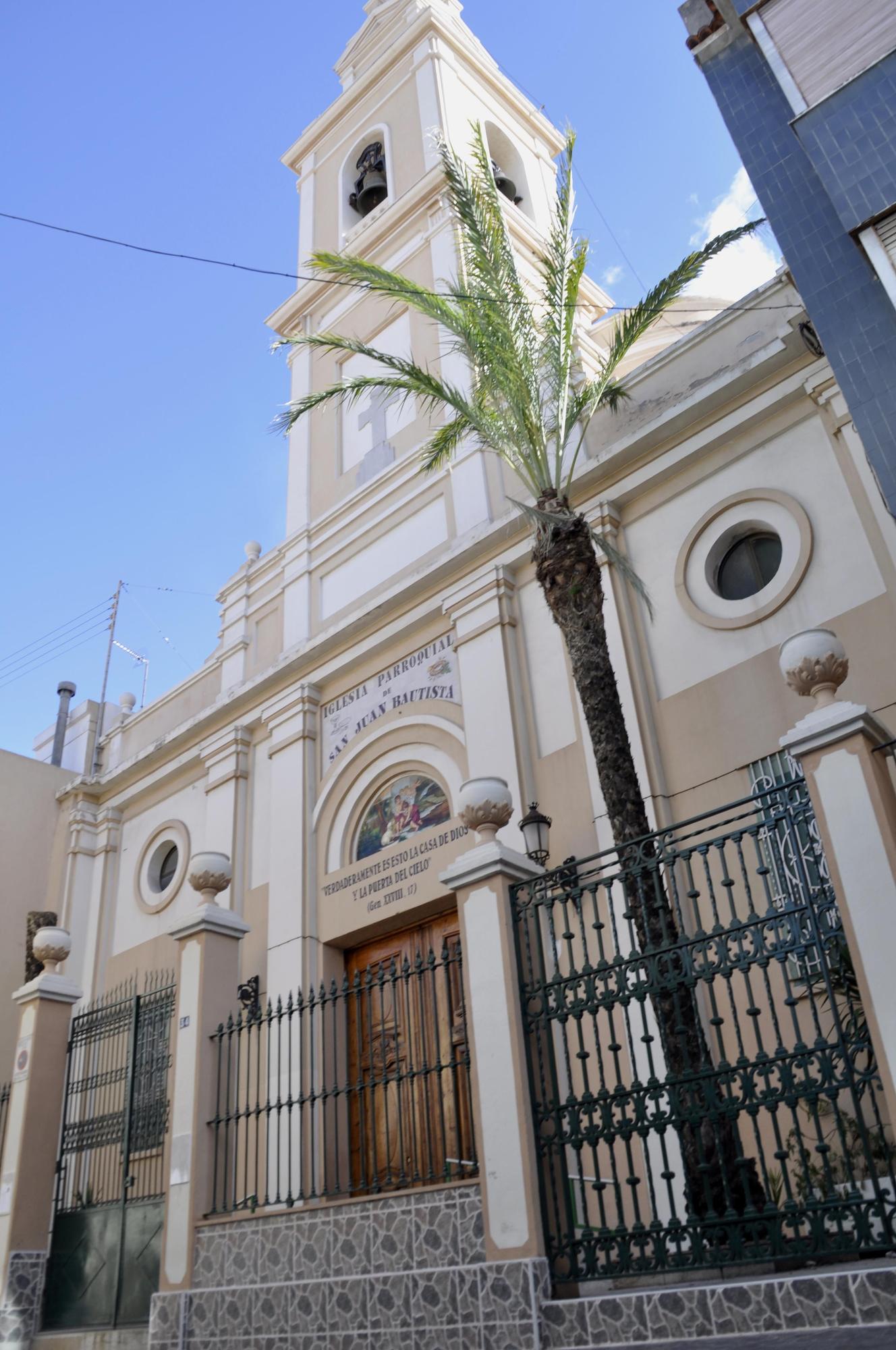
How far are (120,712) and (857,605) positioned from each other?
13.1 metres

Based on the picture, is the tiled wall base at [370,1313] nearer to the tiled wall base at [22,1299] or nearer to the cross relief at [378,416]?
the tiled wall base at [22,1299]

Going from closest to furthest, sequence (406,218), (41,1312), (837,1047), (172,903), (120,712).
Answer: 1. (837,1047)
2. (41,1312)
3. (172,903)
4. (406,218)
5. (120,712)

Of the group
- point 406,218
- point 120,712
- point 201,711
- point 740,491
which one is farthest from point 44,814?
point 740,491

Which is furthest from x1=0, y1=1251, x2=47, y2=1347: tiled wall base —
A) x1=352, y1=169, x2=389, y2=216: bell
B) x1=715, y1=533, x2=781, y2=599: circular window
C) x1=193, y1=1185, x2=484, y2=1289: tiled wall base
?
x1=352, y1=169, x2=389, y2=216: bell

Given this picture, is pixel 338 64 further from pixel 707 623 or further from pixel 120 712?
pixel 707 623

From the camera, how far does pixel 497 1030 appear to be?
22.7ft

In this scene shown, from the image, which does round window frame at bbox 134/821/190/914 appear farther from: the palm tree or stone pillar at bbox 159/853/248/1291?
the palm tree

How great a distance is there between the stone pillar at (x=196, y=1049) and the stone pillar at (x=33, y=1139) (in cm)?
223

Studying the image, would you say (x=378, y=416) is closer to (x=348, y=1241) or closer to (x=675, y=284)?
(x=675, y=284)

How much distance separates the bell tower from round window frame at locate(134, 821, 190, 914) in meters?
3.29

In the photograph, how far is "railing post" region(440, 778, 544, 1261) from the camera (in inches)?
256

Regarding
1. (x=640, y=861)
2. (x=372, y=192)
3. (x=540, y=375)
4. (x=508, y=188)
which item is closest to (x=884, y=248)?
(x=540, y=375)

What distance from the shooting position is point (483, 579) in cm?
1342

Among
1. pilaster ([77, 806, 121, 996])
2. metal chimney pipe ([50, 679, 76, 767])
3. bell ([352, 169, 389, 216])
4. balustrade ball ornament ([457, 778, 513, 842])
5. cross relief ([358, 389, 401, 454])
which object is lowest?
balustrade ball ornament ([457, 778, 513, 842])
